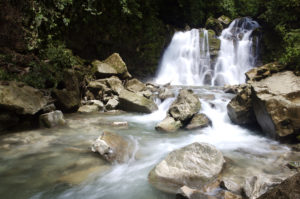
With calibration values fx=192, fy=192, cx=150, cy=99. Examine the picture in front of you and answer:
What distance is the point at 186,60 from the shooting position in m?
15.4

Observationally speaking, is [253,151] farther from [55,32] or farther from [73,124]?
[55,32]

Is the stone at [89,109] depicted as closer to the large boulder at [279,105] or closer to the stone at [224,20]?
the large boulder at [279,105]

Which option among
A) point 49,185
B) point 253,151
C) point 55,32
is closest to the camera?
point 49,185

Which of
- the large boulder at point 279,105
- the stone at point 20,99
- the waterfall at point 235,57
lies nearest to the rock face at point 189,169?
the large boulder at point 279,105

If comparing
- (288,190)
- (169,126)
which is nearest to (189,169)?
(288,190)

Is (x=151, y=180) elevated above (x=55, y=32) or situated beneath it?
situated beneath

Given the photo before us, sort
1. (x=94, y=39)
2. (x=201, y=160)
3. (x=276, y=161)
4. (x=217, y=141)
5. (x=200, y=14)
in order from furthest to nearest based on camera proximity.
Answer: (x=200, y=14)
(x=94, y=39)
(x=217, y=141)
(x=276, y=161)
(x=201, y=160)

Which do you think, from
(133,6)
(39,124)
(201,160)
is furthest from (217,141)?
(133,6)

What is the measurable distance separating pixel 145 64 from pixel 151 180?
12.1 meters

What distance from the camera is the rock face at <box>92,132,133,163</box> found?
370cm

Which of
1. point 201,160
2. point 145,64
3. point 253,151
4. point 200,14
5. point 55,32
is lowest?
point 253,151

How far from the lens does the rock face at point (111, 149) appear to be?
370cm

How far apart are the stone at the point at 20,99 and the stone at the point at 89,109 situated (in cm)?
203

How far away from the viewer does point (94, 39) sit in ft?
38.0
